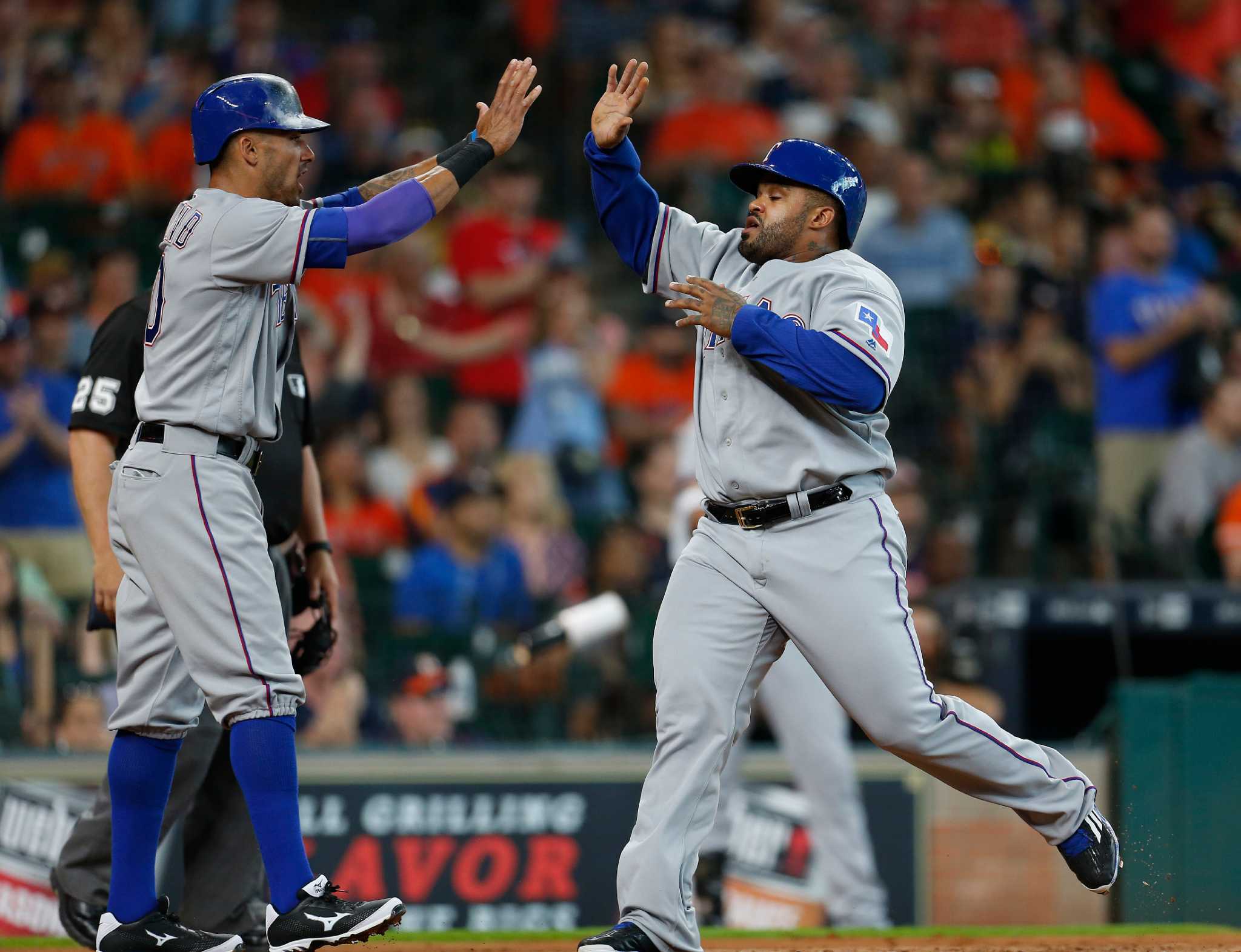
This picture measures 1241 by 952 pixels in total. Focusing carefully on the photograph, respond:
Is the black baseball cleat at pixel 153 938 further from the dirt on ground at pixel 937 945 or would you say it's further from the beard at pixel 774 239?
the beard at pixel 774 239

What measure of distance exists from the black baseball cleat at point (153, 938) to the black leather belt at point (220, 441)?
1.05m

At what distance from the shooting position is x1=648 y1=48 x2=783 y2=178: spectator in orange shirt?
31.3 ft

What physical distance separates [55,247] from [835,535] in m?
6.48

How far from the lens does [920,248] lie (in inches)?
369

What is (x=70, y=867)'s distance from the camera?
4.28 m

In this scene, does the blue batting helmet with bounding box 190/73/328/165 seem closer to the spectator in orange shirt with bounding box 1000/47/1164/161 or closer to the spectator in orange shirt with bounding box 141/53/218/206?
the spectator in orange shirt with bounding box 141/53/218/206

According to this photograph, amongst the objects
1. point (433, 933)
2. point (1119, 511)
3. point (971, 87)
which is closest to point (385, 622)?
point (433, 933)

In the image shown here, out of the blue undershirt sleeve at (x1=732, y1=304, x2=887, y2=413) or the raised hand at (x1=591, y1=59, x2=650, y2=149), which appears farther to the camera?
the raised hand at (x1=591, y1=59, x2=650, y2=149)

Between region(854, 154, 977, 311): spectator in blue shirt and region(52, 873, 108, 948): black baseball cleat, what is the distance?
6113mm

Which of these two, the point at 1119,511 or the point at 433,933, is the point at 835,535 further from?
the point at 1119,511

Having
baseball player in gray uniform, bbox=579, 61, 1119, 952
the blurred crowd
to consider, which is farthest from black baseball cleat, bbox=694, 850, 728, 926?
baseball player in gray uniform, bbox=579, 61, 1119, 952

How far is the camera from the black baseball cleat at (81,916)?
423 centimetres

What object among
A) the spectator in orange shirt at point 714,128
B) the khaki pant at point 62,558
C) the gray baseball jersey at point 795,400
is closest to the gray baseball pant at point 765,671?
the gray baseball jersey at point 795,400

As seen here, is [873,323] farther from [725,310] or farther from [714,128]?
[714,128]
